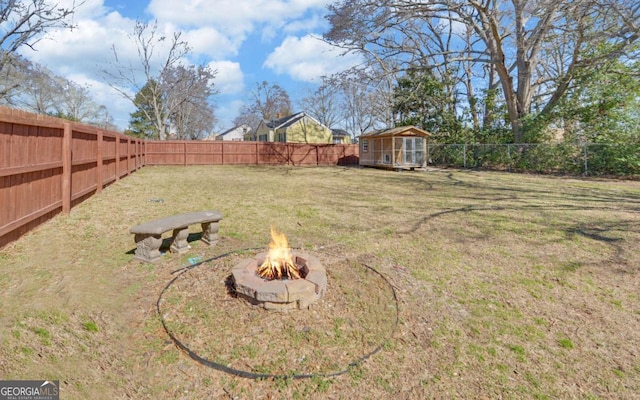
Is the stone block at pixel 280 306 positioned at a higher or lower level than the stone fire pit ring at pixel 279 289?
lower

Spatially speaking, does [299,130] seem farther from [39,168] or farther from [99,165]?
[39,168]

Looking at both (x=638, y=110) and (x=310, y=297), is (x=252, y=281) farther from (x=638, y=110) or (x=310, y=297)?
(x=638, y=110)

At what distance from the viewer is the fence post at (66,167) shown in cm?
485

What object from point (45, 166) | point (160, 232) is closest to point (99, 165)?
point (45, 166)

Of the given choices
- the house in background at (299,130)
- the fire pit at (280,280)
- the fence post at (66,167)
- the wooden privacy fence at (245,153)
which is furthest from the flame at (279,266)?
the house in background at (299,130)

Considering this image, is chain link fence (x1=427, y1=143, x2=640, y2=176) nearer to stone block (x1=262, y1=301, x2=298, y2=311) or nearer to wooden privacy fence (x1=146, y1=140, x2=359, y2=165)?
wooden privacy fence (x1=146, y1=140, x2=359, y2=165)

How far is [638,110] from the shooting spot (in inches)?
484

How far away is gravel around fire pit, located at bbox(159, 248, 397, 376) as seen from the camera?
6.47ft

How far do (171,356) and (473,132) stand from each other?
2041 cm

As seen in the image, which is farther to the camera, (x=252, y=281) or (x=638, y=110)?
(x=638, y=110)

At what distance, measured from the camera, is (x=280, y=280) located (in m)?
2.69

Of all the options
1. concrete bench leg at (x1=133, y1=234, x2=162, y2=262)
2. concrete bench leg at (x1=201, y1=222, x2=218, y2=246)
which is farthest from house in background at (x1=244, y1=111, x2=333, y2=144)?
concrete bench leg at (x1=133, y1=234, x2=162, y2=262)

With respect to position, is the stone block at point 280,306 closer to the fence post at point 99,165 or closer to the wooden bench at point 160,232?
the wooden bench at point 160,232

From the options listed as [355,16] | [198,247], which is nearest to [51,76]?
[355,16]
